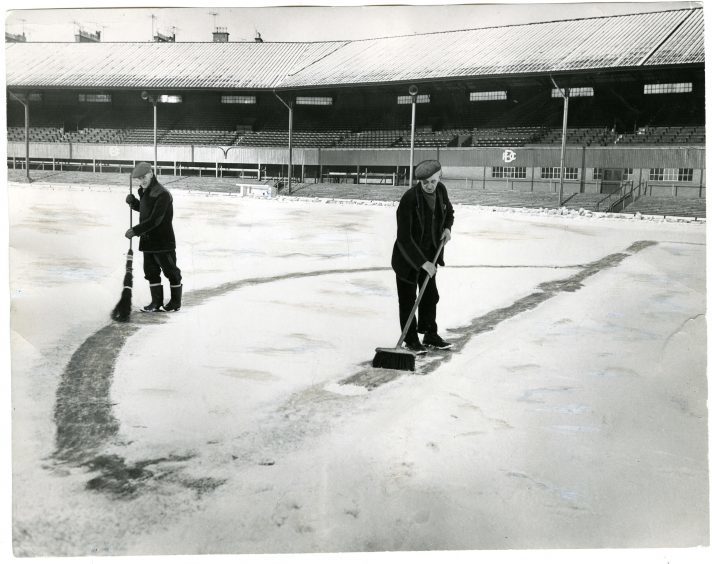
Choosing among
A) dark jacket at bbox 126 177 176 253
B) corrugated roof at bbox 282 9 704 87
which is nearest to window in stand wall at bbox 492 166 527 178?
corrugated roof at bbox 282 9 704 87

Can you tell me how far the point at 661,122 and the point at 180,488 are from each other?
49.3 ft

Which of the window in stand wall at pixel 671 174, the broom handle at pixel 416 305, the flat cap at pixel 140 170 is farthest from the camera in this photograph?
the window in stand wall at pixel 671 174

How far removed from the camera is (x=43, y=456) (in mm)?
3363

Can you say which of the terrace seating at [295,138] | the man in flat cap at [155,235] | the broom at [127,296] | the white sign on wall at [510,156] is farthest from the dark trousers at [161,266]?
the white sign on wall at [510,156]

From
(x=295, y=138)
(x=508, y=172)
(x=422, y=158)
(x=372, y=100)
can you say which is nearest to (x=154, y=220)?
(x=372, y=100)

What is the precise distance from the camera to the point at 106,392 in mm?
3844

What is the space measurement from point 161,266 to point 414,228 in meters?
2.07

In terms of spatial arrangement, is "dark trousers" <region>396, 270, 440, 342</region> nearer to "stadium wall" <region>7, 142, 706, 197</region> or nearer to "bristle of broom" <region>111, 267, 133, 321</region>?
"bristle of broom" <region>111, 267, 133, 321</region>

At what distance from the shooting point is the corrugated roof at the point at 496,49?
591cm

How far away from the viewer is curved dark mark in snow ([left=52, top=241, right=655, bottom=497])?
3.13 m

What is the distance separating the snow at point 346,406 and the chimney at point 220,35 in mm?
1616

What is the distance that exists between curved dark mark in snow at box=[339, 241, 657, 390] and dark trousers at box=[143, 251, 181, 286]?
1785 mm

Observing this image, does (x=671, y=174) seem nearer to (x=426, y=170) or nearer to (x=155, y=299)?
(x=426, y=170)

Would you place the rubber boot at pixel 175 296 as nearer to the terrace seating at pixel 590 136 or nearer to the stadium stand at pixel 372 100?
the stadium stand at pixel 372 100
